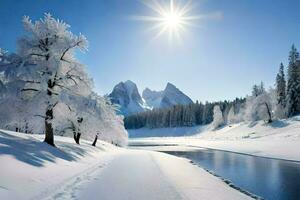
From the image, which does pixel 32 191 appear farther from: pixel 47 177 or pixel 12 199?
pixel 47 177

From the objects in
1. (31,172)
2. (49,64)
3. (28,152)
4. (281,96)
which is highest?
(281,96)

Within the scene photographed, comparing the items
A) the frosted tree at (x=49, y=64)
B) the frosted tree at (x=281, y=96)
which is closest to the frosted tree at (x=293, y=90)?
the frosted tree at (x=281, y=96)

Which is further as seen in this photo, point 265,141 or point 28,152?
point 265,141

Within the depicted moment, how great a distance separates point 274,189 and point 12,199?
1441 centimetres

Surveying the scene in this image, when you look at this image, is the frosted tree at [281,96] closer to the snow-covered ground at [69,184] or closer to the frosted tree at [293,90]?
the frosted tree at [293,90]

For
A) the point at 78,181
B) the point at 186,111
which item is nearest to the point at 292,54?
the point at 186,111

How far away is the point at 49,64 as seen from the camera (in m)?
24.4

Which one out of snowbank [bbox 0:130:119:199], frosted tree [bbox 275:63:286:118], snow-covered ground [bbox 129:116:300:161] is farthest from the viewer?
frosted tree [bbox 275:63:286:118]

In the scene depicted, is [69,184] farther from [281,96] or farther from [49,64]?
[281,96]

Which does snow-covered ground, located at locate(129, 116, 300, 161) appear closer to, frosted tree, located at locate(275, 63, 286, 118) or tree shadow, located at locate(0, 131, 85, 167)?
frosted tree, located at locate(275, 63, 286, 118)

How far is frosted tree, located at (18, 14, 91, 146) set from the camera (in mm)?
24344

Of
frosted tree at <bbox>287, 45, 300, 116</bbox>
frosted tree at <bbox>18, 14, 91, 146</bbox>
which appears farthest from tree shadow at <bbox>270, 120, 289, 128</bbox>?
frosted tree at <bbox>18, 14, 91, 146</bbox>

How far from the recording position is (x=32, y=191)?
480 inches

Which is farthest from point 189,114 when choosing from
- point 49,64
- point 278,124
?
point 49,64
